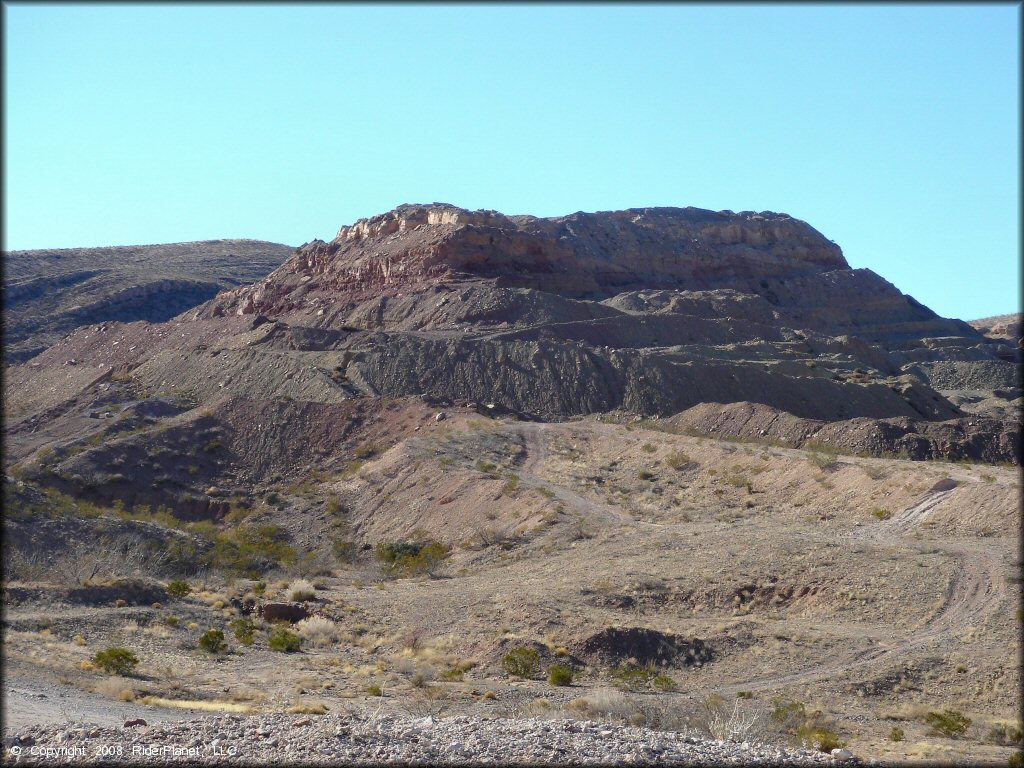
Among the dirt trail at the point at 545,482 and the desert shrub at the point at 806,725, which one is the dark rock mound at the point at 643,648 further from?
the dirt trail at the point at 545,482

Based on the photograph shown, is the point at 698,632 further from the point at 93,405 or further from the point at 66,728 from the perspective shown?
the point at 93,405

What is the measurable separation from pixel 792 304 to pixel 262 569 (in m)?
70.3

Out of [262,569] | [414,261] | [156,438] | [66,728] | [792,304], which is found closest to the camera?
[66,728]

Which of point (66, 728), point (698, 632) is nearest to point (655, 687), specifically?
point (698, 632)

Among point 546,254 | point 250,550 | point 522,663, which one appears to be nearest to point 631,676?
point 522,663

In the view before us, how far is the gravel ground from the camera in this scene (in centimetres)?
A: 1241

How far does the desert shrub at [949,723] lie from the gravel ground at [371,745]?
133 inches

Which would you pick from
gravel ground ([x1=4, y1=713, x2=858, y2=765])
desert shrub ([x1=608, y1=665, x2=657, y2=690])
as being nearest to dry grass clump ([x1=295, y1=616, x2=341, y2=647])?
desert shrub ([x1=608, y1=665, x2=657, y2=690])

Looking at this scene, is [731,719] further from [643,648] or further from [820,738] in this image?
[643,648]

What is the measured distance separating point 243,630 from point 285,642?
1396mm

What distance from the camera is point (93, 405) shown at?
5356 cm

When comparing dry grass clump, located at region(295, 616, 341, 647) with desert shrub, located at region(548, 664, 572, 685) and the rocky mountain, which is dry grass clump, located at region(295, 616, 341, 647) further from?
the rocky mountain

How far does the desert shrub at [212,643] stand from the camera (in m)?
21.5

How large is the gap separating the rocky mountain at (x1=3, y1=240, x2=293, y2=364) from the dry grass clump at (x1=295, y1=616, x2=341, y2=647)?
61971 millimetres
